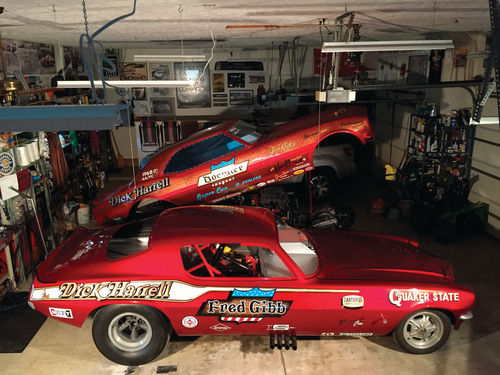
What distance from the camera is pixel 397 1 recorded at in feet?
12.2

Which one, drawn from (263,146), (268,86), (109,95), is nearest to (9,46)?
(263,146)

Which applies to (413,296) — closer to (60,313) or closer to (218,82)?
(60,313)

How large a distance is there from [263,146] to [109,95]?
23.6ft

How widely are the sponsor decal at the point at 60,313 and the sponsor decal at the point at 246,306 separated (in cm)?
127

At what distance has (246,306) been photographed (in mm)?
3988

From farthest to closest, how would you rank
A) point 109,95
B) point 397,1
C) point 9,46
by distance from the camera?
point 109,95 < point 9,46 < point 397,1

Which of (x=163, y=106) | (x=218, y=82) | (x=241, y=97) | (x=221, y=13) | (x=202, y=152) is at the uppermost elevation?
(x=221, y=13)

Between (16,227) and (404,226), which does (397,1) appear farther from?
(16,227)

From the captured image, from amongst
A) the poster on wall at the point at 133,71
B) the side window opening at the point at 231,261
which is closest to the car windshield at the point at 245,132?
the side window opening at the point at 231,261

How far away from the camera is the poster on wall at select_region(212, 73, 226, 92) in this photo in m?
12.0

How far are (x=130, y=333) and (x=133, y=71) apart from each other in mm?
9202

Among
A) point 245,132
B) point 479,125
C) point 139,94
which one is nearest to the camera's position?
point 245,132

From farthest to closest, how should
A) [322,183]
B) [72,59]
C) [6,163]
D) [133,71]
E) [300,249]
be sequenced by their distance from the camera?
[133,71]
[72,59]
[322,183]
[6,163]
[300,249]

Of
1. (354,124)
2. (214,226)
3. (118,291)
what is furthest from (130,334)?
(354,124)
